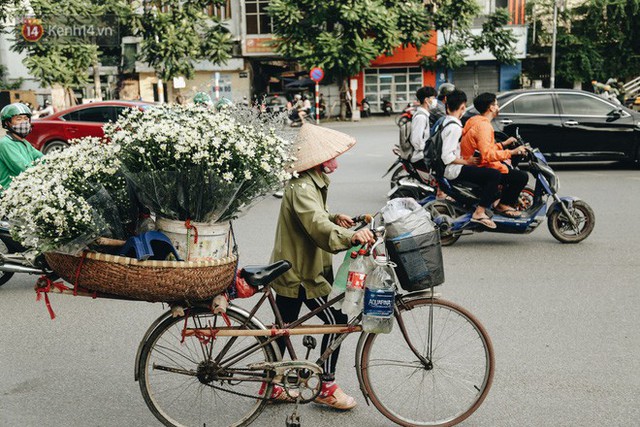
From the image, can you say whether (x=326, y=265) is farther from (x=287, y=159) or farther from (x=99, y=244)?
(x=99, y=244)

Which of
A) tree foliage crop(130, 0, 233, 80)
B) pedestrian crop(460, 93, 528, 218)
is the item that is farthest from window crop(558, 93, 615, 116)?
tree foliage crop(130, 0, 233, 80)

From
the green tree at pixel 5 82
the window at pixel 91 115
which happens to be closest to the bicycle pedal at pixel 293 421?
the window at pixel 91 115

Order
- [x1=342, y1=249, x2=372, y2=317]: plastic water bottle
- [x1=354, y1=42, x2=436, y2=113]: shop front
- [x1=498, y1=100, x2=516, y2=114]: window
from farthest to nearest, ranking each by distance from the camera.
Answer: [x1=354, y1=42, x2=436, y2=113]: shop front → [x1=498, y1=100, x2=516, y2=114]: window → [x1=342, y1=249, x2=372, y2=317]: plastic water bottle

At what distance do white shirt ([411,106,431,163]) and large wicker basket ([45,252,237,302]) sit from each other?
6.00 m

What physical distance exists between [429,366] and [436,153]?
406 centimetres

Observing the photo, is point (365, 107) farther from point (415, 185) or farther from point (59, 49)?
point (415, 185)

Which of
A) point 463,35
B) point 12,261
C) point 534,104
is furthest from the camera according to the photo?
point 463,35

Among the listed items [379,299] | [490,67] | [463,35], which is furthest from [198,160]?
[490,67]

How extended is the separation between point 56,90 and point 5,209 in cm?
3405

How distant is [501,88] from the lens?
3903 cm

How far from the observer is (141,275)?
121 inches

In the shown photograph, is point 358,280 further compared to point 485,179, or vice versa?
point 485,179

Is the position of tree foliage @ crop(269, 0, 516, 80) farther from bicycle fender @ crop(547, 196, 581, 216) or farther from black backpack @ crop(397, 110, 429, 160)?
bicycle fender @ crop(547, 196, 581, 216)

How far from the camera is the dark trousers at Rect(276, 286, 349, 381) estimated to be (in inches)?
146
